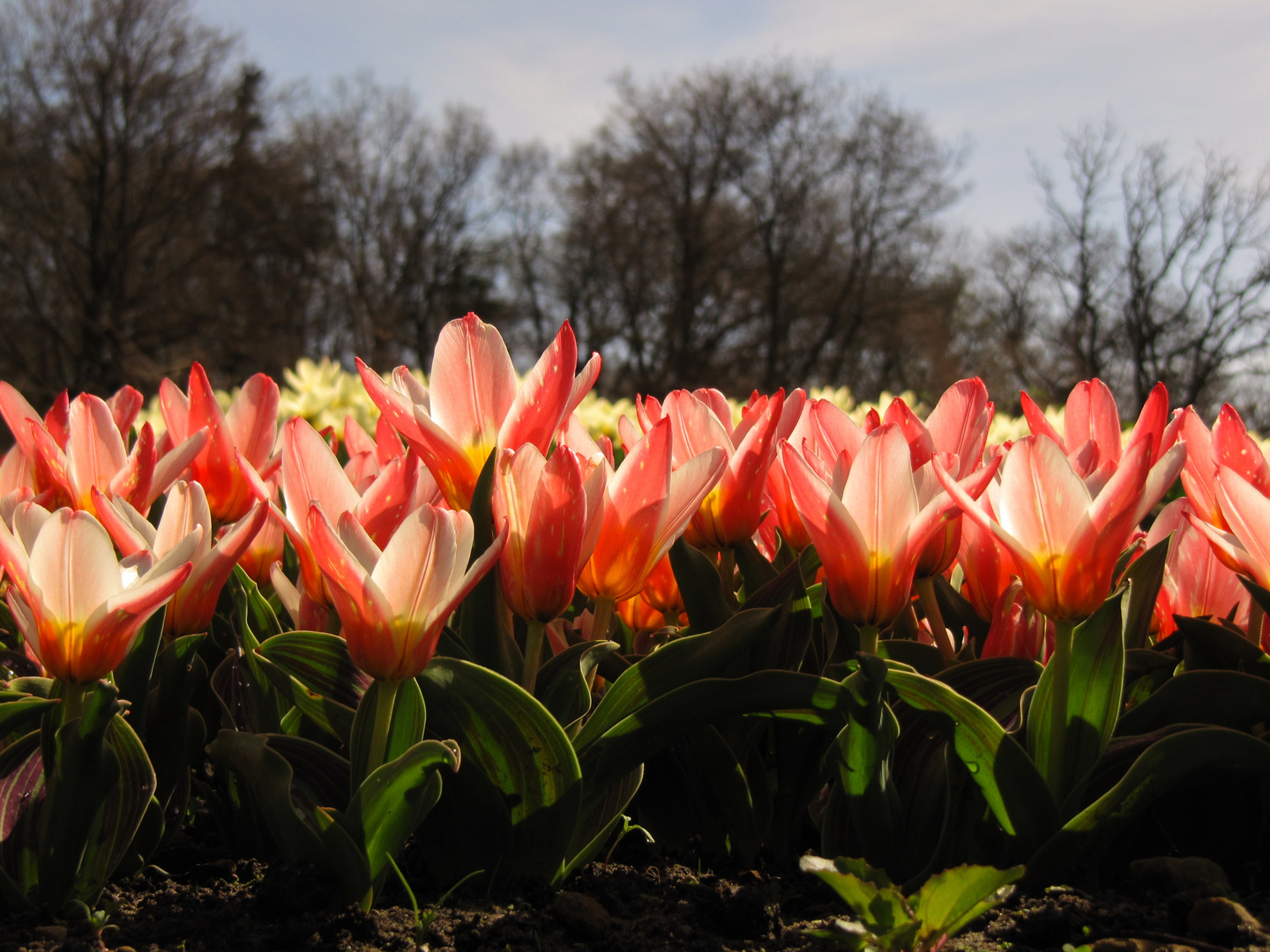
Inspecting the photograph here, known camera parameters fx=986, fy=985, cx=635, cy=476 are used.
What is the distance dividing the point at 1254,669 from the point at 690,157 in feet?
103

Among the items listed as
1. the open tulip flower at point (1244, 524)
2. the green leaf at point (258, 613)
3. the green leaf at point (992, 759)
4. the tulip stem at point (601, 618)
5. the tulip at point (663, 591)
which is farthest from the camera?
the tulip at point (663, 591)

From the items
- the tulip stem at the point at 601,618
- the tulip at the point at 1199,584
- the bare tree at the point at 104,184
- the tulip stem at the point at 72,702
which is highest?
the bare tree at the point at 104,184

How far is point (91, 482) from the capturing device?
4.38 ft

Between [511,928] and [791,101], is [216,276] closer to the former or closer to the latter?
[791,101]

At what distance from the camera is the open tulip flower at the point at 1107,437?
0.94m

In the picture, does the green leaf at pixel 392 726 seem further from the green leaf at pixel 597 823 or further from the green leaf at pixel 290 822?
the green leaf at pixel 597 823

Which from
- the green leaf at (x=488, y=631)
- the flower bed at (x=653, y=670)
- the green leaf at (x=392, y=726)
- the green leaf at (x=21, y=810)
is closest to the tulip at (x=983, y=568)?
the flower bed at (x=653, y=670)

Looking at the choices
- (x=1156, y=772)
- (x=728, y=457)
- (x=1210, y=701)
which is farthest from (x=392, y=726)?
(x=1210, y=701)

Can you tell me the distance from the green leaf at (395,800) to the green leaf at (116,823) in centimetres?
24

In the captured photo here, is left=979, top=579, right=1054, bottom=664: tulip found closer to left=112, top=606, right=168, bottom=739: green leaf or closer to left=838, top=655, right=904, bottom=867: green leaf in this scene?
left=838, top=655, right=904, bottom=867: green leaf

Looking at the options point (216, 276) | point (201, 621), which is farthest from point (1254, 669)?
point (216, 276)

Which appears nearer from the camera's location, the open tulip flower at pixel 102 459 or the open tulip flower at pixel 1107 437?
the open tulip flower at pixel 1107 437

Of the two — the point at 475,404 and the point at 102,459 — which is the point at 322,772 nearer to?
the point at 475,404

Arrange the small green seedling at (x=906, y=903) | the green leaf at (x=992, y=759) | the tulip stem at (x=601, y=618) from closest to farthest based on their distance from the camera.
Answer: the small green seedling at (x=906, y=903) < the green leaf at (x=992, y=759) < the tulip stem at (x=601, y=618)
